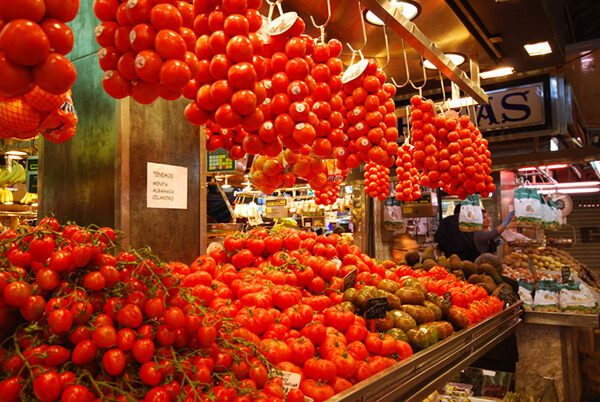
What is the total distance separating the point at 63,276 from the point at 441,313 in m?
2.27

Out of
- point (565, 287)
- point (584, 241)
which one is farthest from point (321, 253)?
point (584, 241)

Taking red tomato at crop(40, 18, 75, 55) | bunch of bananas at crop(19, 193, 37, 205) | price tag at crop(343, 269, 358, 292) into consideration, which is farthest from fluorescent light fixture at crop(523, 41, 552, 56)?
bunch of bananas at crop(19, 193, 37, 205)

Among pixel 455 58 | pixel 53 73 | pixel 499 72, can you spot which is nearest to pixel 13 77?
pixel 53 73

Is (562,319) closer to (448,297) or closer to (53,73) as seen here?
(448,297)

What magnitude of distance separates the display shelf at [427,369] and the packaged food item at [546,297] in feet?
3.89

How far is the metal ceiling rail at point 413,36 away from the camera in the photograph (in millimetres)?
2510

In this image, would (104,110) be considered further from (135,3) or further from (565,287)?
(565,287)

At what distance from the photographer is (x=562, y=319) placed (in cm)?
428

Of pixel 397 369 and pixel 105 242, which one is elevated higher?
pixel 105 242

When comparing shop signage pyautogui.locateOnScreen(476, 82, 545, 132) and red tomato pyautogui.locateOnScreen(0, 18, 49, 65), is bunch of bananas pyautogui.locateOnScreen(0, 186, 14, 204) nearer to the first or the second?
shop signage pyautogui.locateOnScreen(476, 82, 545, 132)

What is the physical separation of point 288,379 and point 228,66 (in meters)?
1.32

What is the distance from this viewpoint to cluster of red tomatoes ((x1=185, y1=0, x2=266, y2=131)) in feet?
5.97

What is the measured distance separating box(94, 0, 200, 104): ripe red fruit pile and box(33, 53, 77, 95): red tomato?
41 centimetres

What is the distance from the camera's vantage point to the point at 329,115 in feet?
8.54
